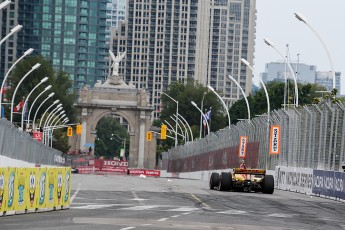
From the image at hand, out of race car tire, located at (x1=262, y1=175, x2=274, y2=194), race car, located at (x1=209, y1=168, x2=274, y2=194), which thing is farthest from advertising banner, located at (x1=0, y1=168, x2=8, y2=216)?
race car tire, located at (x1=262, y1=175, x2=274, y2=194)

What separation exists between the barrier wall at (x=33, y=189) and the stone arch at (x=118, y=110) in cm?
14674

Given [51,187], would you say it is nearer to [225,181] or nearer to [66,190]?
[66,190]

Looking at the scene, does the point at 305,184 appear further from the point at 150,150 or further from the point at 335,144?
the point at 150,150

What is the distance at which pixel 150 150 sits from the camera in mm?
186500

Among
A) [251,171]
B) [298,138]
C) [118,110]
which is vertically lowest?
[251,171]

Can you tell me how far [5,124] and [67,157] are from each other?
9239cm

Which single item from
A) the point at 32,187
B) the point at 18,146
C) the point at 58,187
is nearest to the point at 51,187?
the point at 58,187

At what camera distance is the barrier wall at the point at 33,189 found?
26781 millimetres

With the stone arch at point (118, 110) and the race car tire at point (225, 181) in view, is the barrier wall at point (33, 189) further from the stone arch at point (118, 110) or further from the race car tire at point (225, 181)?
the stone arch at point (118, 110)

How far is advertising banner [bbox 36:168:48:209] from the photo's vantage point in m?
29.5

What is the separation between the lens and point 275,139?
210 ft

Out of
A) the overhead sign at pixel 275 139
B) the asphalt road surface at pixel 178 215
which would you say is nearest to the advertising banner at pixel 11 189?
the asphalt road surface at pixel 178 215

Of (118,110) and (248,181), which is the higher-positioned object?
(118,110)

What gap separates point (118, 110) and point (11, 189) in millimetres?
152183
